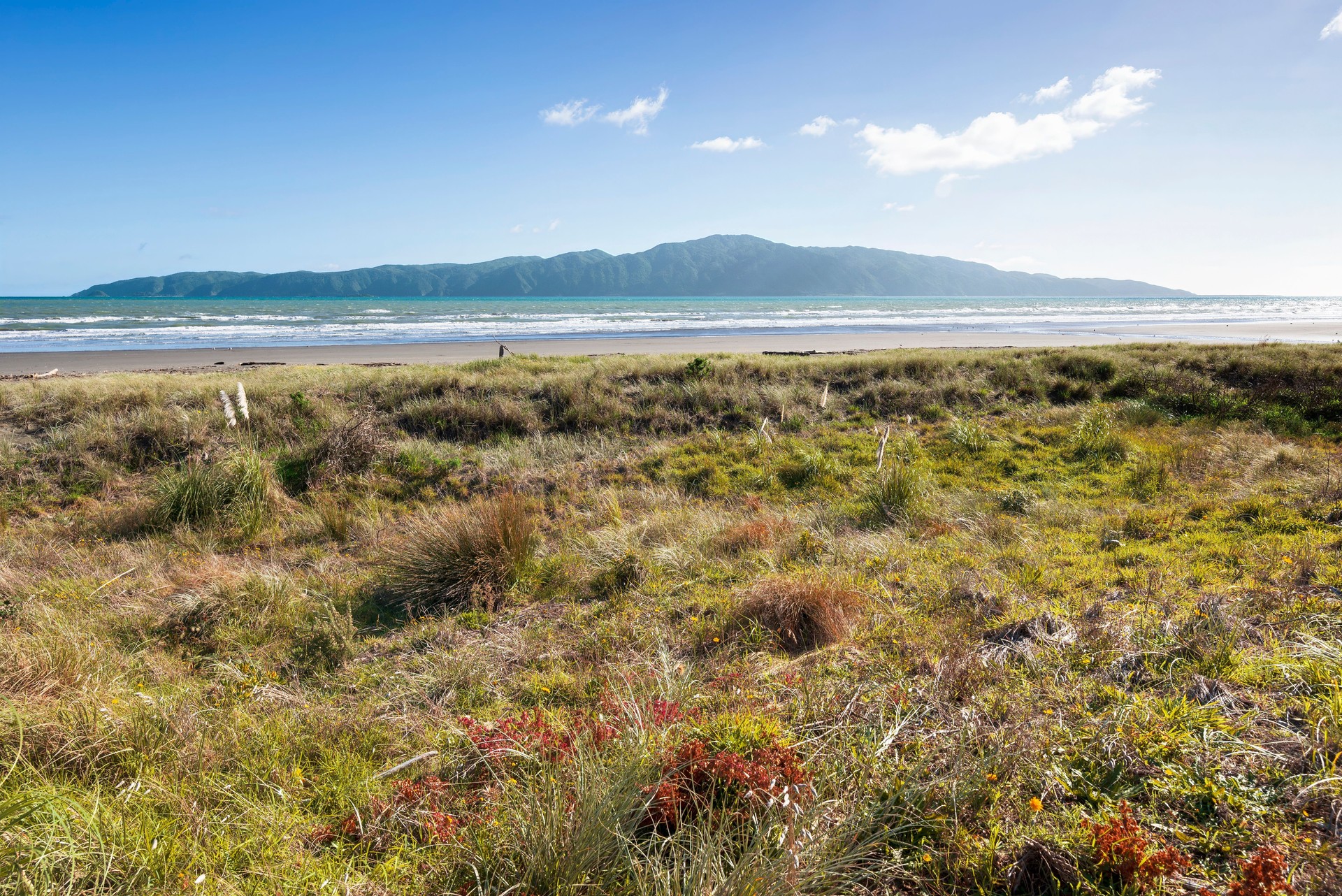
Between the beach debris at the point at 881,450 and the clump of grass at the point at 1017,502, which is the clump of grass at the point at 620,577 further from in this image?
the clump of grass at the point at 1017,502

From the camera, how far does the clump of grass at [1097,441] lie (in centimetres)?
1151

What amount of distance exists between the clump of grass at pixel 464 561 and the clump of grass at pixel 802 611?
9.19ft

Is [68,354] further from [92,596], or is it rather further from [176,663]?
[176,663]

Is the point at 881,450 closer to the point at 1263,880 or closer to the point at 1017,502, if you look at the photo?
the point at 1017,502

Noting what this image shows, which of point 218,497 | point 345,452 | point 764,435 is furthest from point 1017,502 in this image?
point 218,497

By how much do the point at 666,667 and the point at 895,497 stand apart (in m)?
5.92

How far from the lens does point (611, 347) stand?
3200 centimetres

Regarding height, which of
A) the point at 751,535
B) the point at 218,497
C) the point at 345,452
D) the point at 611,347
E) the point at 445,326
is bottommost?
the point at 751,535

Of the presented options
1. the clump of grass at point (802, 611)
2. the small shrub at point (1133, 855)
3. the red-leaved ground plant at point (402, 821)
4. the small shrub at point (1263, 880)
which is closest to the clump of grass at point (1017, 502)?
the clump of grass at point (802, 611)

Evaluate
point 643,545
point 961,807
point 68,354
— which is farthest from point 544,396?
point 68,354

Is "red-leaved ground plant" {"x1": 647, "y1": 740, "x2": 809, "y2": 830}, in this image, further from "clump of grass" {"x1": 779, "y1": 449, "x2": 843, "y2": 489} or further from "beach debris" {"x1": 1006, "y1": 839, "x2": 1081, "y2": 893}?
"clump of grass" {"x1": 779, "y1": 449, "x2": 843, "y2": 489}

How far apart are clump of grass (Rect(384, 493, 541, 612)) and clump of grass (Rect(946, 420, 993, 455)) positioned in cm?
936

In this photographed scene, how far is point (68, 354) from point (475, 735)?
112ft

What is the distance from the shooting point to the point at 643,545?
25.9ft
